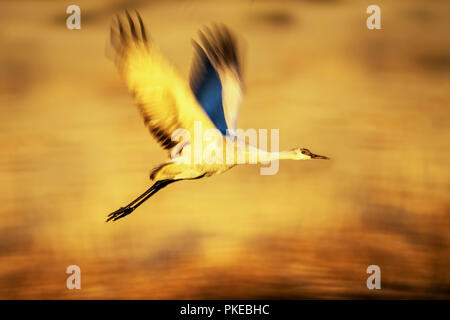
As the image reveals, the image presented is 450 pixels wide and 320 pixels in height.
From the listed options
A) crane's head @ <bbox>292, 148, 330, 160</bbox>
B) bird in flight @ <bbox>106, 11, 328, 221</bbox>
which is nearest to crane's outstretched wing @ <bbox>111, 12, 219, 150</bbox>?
bird in flight @ <bbox>106, 11, 328, 221</bbox>

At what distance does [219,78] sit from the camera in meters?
5.04

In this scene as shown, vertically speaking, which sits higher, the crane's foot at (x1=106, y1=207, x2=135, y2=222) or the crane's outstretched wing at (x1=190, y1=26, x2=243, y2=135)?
the crane's outstretched wing at (x1=190, y1=26, x2=243, y2=135)

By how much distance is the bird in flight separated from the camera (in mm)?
4176

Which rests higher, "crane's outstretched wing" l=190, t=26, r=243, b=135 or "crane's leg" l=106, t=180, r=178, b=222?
"crane's outstretched wing" l=190, t=26, r=243, b=135

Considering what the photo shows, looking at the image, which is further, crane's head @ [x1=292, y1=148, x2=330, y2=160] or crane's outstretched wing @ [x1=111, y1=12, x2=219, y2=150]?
crane's head @ [x1=292, y1=148, x2=330, y2=160]

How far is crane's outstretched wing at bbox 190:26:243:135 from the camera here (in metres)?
4.93

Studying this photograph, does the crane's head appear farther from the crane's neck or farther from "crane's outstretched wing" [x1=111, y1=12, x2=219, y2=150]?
"crane's outstretched wing" [x1=111, y1=12, x2=219, y2=150]

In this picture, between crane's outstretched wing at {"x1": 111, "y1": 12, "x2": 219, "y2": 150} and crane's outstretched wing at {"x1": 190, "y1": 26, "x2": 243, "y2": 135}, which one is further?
crane's outstretched wing at {"x1": 190, "y1": 26, "x2": 243, "y2": 135}
